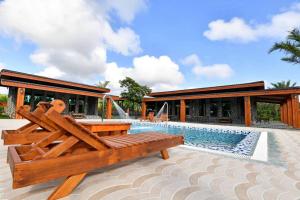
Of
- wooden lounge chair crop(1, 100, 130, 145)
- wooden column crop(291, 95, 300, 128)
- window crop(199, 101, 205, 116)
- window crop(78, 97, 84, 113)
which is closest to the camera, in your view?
wooden lounge chair crop(1, 100, 130, 145)

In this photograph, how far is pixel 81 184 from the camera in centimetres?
207

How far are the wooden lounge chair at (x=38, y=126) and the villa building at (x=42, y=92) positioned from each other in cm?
1248

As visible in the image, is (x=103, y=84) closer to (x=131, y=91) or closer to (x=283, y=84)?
(x=131, y=91)

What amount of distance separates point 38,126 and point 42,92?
55.9 ft

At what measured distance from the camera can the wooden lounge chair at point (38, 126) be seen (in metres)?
2.05

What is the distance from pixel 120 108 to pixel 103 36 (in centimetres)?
1411

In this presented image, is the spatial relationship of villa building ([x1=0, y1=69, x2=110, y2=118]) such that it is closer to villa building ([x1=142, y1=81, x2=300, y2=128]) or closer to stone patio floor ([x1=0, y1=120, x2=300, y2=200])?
villa building ([x1=142, y1=81, x2=300, y2=128])

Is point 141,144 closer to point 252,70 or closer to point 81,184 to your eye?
point 81,184

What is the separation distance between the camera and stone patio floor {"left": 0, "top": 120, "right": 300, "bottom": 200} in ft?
6.14

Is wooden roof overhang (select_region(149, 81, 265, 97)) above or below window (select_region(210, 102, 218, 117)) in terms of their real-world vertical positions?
above

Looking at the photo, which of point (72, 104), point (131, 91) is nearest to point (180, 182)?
point (72, 104)

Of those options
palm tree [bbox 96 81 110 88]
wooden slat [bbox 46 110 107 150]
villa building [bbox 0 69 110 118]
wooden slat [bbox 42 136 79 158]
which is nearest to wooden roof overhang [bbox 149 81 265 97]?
villa building [bbox 0 69 110 118]

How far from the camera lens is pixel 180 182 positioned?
224cm

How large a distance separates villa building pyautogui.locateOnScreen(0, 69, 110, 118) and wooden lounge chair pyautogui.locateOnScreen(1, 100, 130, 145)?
41.0ft
